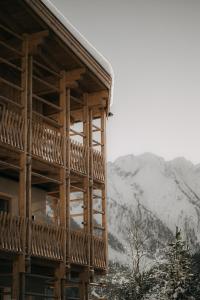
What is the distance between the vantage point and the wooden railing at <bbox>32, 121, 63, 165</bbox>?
19.7m

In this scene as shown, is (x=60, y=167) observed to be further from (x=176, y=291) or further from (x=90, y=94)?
(x=176, y=291)

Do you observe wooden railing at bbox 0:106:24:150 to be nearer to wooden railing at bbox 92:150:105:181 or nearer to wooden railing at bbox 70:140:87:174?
wooden railing at bbox 70:140:87:174

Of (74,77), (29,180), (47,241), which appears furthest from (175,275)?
(29,180)

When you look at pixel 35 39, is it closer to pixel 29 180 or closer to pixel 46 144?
pixel 46 144

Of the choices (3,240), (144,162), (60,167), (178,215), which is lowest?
(3,240)

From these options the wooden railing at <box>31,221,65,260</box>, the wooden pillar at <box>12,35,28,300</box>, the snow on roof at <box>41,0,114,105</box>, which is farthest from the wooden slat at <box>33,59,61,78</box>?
the wooden railing at <box>31,221,65,260</box>

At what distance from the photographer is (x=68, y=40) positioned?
2120 centimetres

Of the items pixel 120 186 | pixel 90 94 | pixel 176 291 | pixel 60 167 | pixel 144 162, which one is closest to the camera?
pixel 60 167

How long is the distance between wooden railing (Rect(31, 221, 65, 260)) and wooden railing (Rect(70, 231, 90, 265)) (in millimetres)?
977

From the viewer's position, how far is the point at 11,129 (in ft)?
59.7

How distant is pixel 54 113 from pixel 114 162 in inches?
5425

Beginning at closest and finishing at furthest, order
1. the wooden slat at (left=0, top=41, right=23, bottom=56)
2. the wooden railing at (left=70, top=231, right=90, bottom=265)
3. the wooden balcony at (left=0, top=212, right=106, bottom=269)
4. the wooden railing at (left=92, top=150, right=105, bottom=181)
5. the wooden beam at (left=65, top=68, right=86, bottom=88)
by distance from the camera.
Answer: the wooden balcony at (left=0, top=212, right=106, bottom=269)
the wooden slat at (left=0, top=41, right=23, bottom=56)
the wooden railing at (left=70, top=231, right=90, bottom=265)
the wooden beam at (left=65, top=68, right=86, bottom=88)
the wooden railing at (left=92, top=150, right=105, bottom=181)

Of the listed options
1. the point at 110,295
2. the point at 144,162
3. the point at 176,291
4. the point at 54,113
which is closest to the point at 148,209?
the point at 144,162

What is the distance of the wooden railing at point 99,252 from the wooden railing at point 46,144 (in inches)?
159
